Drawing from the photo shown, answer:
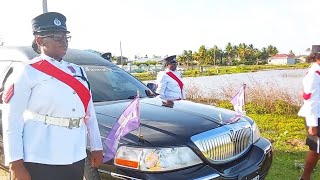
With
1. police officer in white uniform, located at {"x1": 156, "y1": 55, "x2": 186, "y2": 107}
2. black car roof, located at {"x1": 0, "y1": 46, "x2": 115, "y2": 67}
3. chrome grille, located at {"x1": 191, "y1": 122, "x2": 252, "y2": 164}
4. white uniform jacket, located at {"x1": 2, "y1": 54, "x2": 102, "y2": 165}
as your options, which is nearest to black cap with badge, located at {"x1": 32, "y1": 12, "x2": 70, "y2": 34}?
white uniform jacket, located at {"x1": 2, "y1": 54, "x2": 102, "y2": 165}

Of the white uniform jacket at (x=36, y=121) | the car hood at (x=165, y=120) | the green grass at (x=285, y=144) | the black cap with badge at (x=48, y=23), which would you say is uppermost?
the black cap with badge at (x=48, y=23)

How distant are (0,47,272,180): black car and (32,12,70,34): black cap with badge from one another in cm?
44

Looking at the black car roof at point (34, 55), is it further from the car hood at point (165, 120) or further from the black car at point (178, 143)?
the car hood at point (165, 120)

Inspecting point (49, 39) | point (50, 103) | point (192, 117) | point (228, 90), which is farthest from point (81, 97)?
point (228, 90)

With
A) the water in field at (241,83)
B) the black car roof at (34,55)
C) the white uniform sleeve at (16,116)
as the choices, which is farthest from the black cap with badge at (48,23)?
the water in field at (241,83)

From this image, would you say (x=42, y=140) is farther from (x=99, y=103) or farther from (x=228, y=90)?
(x=228, y=90)

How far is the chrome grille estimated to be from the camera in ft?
10.1

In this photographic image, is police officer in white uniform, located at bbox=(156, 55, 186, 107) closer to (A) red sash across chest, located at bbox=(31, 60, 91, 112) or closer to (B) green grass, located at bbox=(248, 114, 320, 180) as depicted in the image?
(B) green grass, located at bbox=(248, 114, 320, 180)

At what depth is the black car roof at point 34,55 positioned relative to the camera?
160 inches

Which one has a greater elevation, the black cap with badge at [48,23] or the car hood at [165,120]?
the black cap with badge at [48,23]

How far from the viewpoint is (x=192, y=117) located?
11.5ft

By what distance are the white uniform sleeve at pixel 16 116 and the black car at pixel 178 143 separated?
465mm

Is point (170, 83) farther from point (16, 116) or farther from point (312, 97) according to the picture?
point (16, 116)

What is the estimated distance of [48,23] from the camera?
2.36 meters
